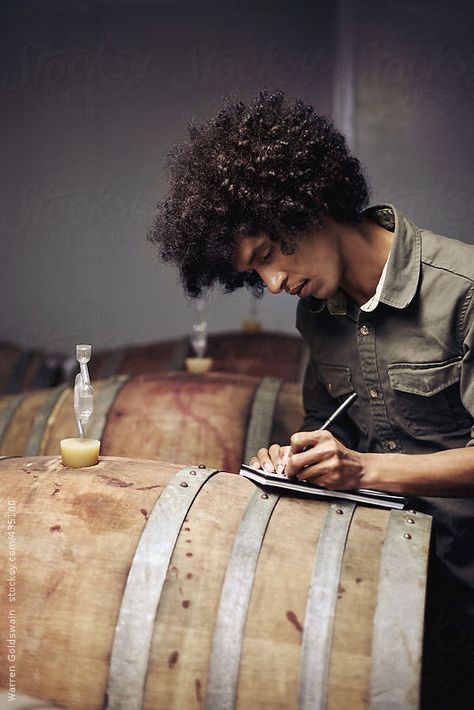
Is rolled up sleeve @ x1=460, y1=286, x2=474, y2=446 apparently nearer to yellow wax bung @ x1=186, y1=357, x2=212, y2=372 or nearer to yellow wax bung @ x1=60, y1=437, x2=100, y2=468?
yellow wax bung @ x1=60, y1=437, x2=100, y2=468

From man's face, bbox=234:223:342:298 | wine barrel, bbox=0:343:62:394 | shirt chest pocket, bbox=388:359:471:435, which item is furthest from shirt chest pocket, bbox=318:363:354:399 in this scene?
wine barrel, bbox=0:343:62:394

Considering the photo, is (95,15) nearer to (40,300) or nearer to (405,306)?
(40,300)

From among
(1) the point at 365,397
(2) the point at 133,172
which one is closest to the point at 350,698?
(1) the point at 365,397

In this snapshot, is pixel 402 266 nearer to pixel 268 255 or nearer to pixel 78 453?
pixel 268 255

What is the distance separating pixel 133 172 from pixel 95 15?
3.57 feet

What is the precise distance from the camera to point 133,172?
5.29 m

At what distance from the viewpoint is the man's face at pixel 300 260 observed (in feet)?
5.66

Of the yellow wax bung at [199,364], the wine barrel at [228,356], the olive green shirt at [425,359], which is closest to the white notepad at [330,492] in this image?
the olive green shirt at [425,359]

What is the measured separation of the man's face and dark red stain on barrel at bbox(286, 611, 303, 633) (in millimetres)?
746

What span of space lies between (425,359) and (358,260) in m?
0.29

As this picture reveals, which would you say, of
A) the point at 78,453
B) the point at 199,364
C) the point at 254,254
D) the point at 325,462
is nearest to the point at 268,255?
the point at 254,254

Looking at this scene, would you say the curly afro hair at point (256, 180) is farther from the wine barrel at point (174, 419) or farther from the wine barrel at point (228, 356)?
the wine barrel at point (228, 356)

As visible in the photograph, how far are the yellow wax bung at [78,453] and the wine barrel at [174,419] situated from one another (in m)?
0.87

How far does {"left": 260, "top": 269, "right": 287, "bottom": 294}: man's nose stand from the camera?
172 cm
